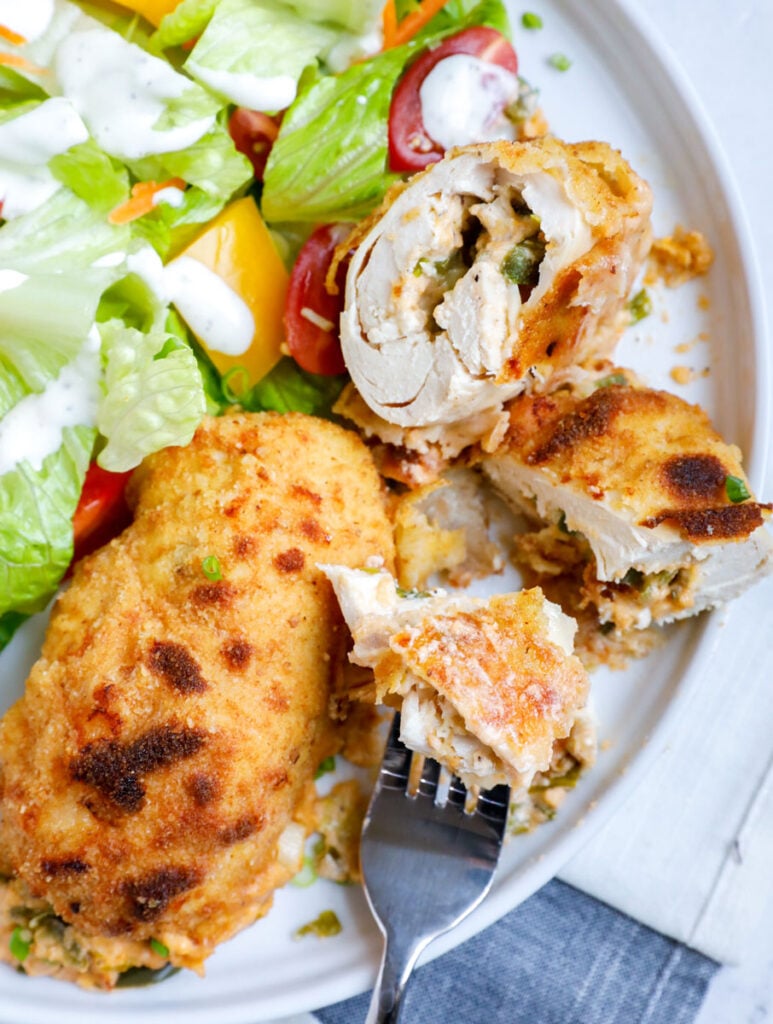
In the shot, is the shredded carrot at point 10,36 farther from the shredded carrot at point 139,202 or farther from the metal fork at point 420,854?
the metal fork at point 420,854

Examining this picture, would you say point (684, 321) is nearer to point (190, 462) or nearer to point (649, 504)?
point (649, 504)

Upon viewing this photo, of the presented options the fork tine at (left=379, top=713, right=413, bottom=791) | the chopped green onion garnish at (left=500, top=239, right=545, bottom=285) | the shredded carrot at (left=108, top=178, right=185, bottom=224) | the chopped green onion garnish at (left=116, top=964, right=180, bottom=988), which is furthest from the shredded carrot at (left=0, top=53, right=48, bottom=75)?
the chopped green onion garnish at (left=116, top=964, right=180, bottom=988)

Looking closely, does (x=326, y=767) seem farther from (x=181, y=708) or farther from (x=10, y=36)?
(x=10, y=36)

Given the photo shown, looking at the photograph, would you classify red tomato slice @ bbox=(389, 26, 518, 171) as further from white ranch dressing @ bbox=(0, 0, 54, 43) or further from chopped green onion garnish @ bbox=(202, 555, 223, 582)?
chopped green onion garnish @ bbox=(202, 555, 223, 582)

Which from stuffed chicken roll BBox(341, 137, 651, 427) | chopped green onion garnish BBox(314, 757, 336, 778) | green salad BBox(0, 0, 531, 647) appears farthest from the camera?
chopped green onion garnish BBox(314, 757, 336, 778)

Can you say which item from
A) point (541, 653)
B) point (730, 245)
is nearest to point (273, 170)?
point (730, 245)

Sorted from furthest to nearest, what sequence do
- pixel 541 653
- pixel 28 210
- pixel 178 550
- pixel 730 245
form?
pixel 730 245 → pixel 28 210 → pixel 178 550 → pixel 541 653

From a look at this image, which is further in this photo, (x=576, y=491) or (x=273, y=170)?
(x=273, y=170)
